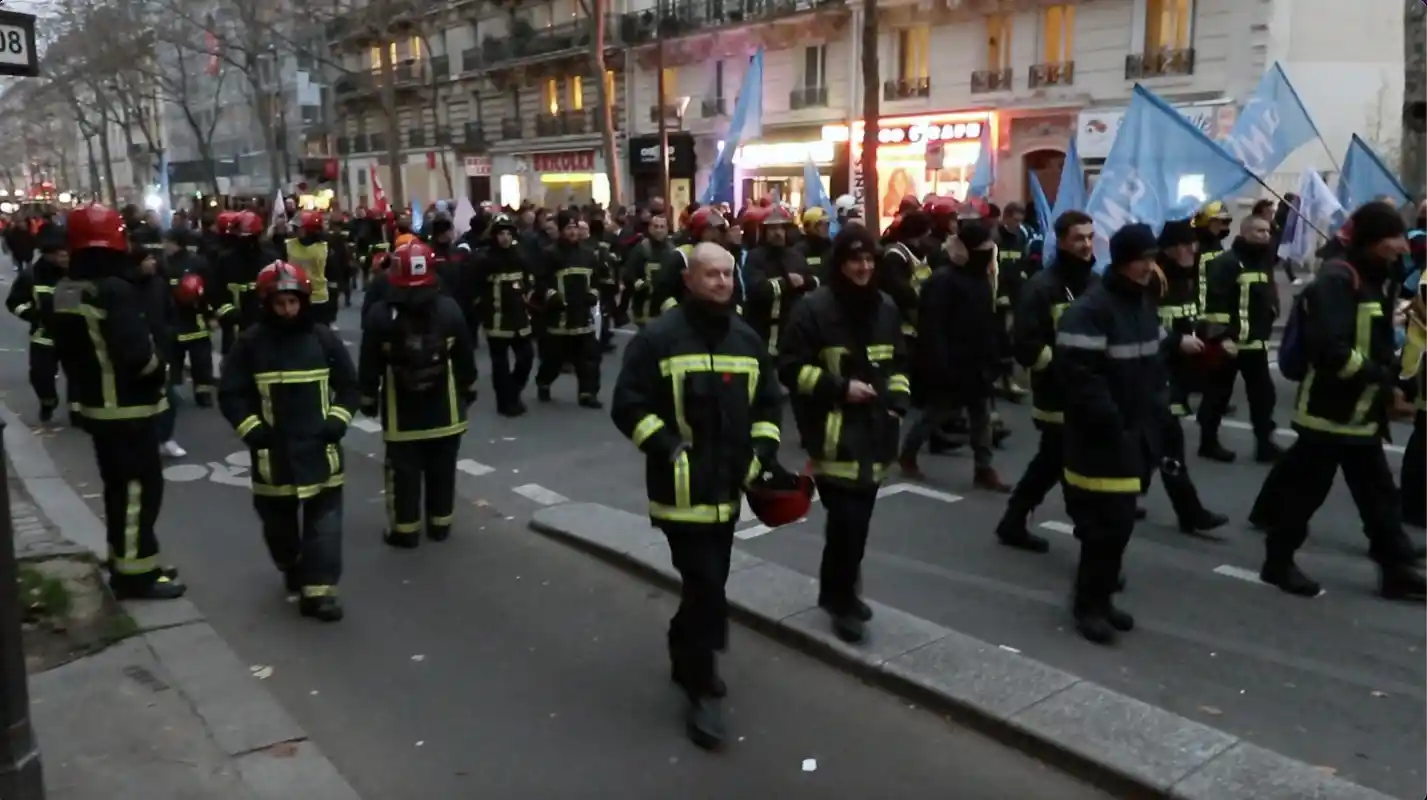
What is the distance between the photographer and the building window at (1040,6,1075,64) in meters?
26.0

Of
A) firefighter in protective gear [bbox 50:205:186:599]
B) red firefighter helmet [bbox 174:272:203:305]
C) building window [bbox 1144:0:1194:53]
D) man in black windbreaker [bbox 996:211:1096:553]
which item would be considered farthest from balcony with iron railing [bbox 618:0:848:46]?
firefighter in protective gear [bbox 50:205:186:599]

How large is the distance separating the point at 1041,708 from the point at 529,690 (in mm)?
2000

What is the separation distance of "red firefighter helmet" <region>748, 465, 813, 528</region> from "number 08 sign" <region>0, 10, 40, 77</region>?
2891 millimetres

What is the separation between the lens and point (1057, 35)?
26375 millimetres

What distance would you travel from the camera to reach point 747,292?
32.1 feet

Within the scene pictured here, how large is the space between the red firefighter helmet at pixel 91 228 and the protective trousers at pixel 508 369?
546 cm

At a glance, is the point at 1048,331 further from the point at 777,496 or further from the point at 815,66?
the point at 815,66

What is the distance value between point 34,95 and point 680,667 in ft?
126

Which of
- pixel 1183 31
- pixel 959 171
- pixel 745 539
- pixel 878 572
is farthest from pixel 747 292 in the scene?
pixel 959 171

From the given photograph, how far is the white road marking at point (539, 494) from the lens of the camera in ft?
26.8

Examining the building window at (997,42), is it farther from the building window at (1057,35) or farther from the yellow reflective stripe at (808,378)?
the yellow reflective stripe at (808,378)

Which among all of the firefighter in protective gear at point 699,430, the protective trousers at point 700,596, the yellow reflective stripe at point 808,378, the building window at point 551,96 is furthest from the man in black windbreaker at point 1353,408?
the building window at point 551,96

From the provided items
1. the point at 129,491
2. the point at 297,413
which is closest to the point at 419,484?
the point at 297,413

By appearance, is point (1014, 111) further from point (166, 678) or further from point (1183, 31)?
point (166, 678)
